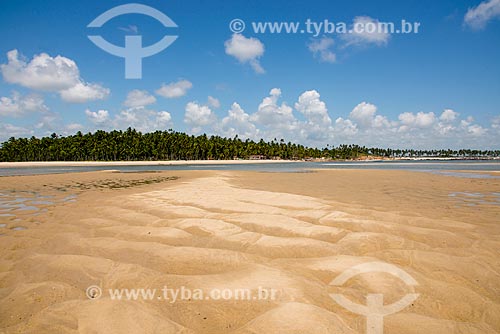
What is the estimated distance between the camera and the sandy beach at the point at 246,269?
9.78 ft

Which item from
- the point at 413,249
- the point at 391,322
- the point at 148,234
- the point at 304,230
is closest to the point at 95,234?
the point at 148,234

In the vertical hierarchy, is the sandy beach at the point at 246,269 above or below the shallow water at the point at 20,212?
above

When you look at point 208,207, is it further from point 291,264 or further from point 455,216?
point 455,216

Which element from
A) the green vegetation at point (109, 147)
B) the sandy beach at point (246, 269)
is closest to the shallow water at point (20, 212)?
the sandy beach at point (246, 269)

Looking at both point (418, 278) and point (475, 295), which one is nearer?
point (475, 295)

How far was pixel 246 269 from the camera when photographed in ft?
14.2

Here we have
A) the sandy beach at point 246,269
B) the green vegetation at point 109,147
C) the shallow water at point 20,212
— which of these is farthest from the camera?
the green vegetation at point 109,147

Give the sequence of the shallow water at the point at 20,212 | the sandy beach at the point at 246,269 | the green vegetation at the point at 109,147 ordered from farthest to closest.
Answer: the green vegetation at the point at 109,147 → the shallow water at the point at 20,212 → the sandy beach at the point at 246,269

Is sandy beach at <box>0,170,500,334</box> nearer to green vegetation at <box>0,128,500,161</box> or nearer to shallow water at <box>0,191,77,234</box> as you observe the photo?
shallow water at <box>0,191,77,234</box>

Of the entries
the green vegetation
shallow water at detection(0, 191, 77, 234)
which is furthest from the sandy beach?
the green vegetation

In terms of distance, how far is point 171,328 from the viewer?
112 inches

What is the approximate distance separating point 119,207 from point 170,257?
5.98 m

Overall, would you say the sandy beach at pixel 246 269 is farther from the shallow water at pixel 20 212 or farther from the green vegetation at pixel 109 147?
the green vegetation at pixel 109 147

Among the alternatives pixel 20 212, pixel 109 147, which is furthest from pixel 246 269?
pixel 109 147
